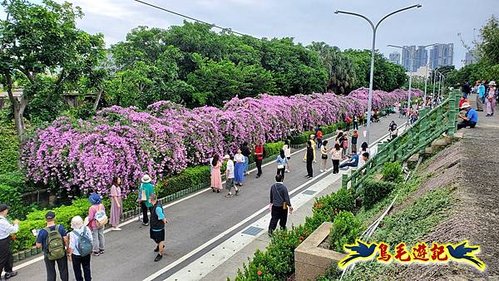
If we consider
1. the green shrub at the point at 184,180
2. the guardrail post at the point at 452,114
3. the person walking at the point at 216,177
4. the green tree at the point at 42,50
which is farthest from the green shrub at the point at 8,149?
the guardrail post at the point at 452,114

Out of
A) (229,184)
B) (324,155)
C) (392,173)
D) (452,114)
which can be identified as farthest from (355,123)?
(392,173)

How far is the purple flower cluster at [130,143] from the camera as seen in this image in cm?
1166

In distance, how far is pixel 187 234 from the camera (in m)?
11.1

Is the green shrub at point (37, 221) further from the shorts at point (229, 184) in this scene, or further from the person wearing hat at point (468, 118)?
the person wearing hat at point (468, 118)

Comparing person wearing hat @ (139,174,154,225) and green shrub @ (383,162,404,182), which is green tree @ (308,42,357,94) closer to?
green shrub @ (383,162,404,182)

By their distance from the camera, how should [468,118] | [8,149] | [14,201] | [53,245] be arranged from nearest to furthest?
[53,245] → [468,118] → [14,201] → [8,149]

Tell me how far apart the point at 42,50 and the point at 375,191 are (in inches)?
468

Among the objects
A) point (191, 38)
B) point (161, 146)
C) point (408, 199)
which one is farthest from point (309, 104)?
point (408, 199)

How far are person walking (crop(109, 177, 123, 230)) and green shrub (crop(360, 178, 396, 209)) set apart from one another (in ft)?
22.4

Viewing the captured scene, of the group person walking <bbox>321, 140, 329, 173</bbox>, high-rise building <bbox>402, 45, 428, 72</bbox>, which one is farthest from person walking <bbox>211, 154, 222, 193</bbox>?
high-rise building <bbox>402, 45, 428, 72</bbox>

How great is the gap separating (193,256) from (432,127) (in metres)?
7.48

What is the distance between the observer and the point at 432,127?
10906 mm

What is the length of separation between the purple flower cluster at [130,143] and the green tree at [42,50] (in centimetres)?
200

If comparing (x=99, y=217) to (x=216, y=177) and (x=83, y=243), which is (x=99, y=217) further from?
(x=216, y=177)
